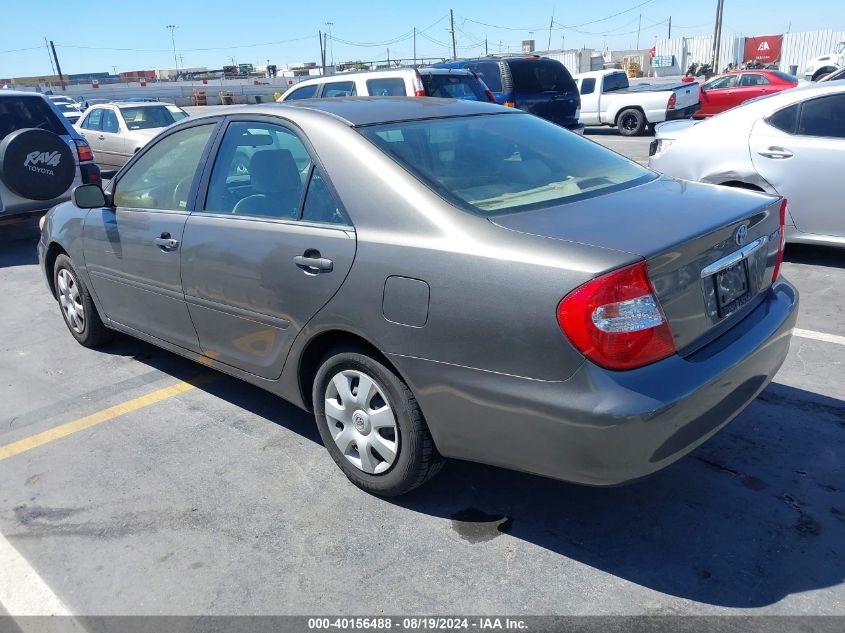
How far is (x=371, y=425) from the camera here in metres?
3.03

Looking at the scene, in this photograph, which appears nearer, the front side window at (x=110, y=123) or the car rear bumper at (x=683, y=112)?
the front side window at (x=110, y=123)

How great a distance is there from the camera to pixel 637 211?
280cm

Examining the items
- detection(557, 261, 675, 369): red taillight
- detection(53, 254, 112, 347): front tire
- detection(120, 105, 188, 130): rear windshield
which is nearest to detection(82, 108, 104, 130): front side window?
detection(120, 105, 188, 130): rear windshield

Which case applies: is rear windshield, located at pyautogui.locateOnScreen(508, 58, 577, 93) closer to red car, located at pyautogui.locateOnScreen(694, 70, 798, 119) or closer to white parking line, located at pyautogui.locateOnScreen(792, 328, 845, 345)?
red car, located at pyautogui.locateOnScreen(694, 70, 798, 119)

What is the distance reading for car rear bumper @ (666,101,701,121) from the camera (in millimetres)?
18016

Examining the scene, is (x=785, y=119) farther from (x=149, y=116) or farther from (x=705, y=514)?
(x=149, y=116)

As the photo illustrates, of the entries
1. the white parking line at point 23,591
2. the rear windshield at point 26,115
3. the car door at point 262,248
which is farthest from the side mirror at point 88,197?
A: the rear windshield at point 26,115

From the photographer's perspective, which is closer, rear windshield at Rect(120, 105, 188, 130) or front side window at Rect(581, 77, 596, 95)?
rear windshield at Rect(120, 105, 188, 130)

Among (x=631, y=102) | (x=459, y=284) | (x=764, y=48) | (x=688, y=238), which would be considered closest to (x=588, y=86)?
(x=631, y=102)

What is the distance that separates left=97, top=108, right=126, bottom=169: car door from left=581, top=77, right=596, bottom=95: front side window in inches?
472

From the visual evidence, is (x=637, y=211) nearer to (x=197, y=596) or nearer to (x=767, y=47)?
(x=197, y=596)

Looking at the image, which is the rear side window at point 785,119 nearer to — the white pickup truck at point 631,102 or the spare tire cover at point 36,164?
the spare tire cover at point 36,164

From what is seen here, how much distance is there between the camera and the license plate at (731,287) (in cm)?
272

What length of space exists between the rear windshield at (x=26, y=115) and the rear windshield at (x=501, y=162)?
682cm
